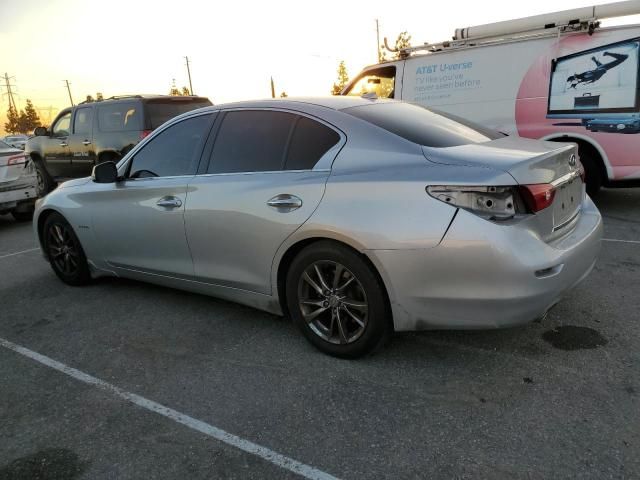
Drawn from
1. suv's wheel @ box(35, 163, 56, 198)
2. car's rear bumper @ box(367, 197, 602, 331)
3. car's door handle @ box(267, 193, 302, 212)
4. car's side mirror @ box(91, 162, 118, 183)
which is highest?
car's side mirror @ box(91, 162, 118, 183)

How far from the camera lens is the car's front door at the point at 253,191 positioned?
10.6ft

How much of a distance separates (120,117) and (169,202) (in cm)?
678

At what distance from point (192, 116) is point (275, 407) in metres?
2.34

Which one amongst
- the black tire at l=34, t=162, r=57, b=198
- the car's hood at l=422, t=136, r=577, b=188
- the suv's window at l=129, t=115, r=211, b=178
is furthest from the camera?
the black tire at l=34, t=162, r=57, b=198

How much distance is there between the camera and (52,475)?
2.39 metres

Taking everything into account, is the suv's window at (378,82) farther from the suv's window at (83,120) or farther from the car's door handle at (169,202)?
the car's door handle at (169,202)

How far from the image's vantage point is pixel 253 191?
340 centimetres

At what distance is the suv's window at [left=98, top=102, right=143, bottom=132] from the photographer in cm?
954

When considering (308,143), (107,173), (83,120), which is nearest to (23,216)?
(83,120)

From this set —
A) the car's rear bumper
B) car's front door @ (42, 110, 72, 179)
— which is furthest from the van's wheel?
car's front door @ (42, 110, 72, 179)

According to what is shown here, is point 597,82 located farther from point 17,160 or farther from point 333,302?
point 17,160

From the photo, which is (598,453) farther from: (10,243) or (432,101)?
(10,243)

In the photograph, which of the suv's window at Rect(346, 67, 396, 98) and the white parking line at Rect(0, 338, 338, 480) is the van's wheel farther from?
the white parking line at Rect(0, 338, 338, 480)

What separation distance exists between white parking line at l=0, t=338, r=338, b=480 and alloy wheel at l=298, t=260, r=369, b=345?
91 cm
